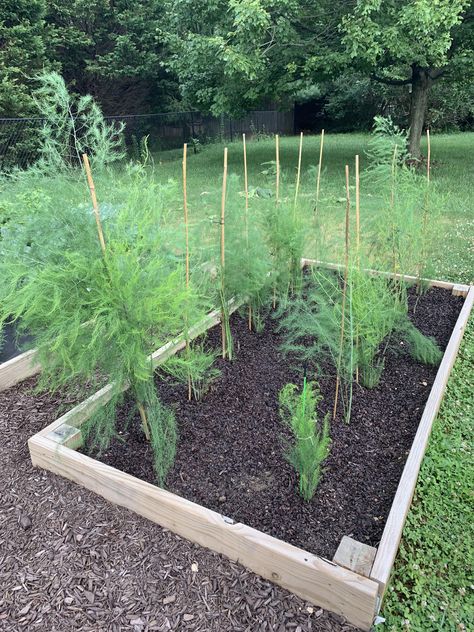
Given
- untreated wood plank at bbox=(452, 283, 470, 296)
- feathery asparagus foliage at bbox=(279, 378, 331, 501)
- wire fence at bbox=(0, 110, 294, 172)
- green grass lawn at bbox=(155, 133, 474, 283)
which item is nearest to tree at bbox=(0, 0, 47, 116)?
wire fence at bbox=(0, 110, 294, 172)

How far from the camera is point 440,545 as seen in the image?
203cm

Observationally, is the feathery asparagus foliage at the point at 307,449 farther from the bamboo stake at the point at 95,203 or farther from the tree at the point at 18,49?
the tree at the point at 18,49

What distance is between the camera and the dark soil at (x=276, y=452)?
2.03m

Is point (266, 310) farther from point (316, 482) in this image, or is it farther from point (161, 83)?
point (161, 83)

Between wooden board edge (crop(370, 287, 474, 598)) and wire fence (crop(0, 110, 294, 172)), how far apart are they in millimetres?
8219

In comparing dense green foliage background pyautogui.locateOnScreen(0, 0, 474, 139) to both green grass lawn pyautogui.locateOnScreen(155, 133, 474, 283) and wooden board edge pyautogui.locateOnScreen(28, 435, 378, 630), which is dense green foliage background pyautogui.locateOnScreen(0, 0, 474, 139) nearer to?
green grass lawn pyautogui.locateOnScreen(155, 133, 474, 283)

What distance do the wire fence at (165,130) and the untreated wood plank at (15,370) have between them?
7.20 metres

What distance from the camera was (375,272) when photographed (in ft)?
11.6

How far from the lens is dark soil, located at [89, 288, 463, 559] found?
2033mm

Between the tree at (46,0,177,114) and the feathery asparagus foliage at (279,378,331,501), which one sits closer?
the feathery asparagus foliage at (279,378,331,501)

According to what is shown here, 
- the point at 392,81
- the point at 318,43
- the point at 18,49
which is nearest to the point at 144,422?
the point at 318,43

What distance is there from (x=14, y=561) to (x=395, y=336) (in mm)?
2748

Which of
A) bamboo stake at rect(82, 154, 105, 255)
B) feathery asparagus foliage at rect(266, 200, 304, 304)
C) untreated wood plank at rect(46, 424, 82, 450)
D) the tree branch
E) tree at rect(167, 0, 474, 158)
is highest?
tree at rect(167, 0, 474, 158)

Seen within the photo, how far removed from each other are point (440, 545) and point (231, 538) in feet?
3.09
